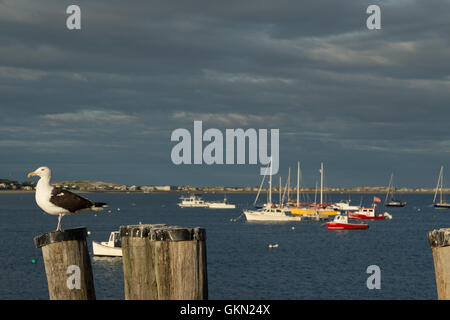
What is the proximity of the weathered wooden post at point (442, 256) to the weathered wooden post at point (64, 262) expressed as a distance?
4059mm

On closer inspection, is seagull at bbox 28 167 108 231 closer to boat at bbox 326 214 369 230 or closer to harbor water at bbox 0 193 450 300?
harbor water at bbox 0 193 450 300

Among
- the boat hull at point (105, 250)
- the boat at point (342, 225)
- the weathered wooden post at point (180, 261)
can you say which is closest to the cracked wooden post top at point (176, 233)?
the weathered wooden post at point (180, 261)

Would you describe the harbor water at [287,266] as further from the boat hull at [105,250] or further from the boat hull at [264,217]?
the boat hull at [264,217]

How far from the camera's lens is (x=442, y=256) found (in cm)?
625

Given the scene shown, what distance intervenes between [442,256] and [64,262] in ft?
14.1

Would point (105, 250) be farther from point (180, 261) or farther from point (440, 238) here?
point (440, 238)

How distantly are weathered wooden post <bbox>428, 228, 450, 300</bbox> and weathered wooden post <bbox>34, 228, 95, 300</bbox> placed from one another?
4.06m

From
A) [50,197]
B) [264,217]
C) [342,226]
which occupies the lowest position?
[264,217]

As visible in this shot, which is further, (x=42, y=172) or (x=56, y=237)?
(x=42, y=172)

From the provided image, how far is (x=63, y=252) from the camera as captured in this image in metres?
7.25

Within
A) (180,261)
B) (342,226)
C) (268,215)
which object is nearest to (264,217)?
(268,215)

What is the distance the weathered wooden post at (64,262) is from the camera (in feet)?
23.7

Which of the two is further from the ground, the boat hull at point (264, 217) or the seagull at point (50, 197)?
the seagull at point (50, 197)
